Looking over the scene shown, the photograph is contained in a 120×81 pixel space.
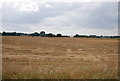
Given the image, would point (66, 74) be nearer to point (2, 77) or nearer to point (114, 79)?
point (114, 79)

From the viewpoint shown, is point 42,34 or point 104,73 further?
point 42,34

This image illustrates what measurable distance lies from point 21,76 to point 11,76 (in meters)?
0.41

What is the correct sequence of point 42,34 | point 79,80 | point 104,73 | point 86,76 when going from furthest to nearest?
point 42,34, point 104,73, point 86,76, point 79,80

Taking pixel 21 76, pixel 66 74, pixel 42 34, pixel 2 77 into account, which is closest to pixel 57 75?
pixel 66 74

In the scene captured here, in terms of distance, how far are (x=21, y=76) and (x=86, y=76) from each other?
2669mm

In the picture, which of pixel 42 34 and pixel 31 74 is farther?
pixel 42 34

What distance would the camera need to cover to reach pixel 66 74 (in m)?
7.16

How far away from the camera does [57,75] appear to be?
6.98m

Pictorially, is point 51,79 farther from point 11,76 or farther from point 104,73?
point 104,73

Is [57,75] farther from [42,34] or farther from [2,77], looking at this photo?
[42,34]

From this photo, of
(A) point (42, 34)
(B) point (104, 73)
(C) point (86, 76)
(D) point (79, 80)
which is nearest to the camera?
(D) point (79, 80)

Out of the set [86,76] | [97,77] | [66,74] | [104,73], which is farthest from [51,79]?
[104,73]

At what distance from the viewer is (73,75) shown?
704 centimetres

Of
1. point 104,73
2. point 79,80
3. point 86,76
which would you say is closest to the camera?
point 79,80
